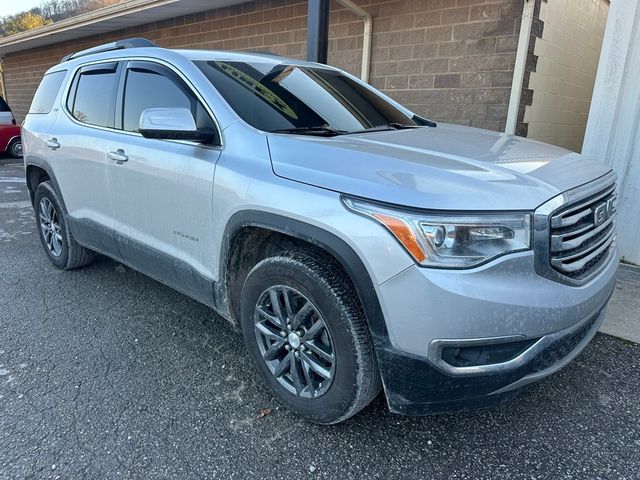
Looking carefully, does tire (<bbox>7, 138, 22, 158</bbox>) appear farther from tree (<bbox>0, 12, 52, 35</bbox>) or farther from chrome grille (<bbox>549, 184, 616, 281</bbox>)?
tree (<bbox>0, 12, 52, 35</bbox>)

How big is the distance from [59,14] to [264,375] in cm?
4738

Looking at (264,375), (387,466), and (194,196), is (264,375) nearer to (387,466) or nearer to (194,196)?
(387,466)

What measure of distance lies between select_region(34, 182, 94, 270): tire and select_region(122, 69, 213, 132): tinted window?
141 cm

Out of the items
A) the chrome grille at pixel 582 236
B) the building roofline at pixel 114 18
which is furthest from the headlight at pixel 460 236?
the building roofline at pixel 114 18

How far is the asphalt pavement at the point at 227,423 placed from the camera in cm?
213

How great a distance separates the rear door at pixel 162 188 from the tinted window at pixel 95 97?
17 cm

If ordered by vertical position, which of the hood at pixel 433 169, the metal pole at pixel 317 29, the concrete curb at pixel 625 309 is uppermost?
the metal pole at pixel 317 29

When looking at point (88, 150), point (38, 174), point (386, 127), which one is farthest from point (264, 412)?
point (38, 174)

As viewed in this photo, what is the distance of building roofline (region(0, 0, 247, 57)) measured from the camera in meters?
8.97

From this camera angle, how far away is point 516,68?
19.0ft

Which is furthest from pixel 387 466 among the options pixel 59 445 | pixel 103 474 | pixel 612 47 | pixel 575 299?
pixel 612 47

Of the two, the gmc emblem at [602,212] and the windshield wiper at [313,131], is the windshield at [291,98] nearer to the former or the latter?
the windshield wiper at [313,131]

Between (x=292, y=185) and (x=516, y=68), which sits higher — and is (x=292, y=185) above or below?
below

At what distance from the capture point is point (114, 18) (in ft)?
34.3
